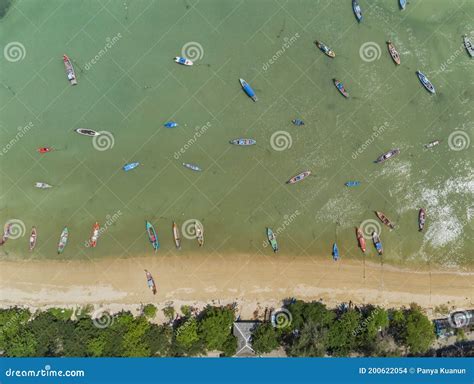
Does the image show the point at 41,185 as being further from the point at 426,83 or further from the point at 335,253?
the point at 426,83

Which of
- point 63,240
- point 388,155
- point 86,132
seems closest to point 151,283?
point 63,240

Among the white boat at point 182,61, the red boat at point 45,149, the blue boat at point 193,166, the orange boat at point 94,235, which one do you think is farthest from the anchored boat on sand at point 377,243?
the red boat at point 45,149

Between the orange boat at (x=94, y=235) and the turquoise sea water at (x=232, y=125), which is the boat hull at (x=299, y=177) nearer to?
the turquoise sea water at (x=232, y=125)

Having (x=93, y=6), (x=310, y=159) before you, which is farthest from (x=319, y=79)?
(x=93, y=6)

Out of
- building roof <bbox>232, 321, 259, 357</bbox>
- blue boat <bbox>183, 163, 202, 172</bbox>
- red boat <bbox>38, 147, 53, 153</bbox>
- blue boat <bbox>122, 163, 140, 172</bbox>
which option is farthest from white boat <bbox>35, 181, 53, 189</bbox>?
building roof <bbox>232, 321, 259, 357</bbox>

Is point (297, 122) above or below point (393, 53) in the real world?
below

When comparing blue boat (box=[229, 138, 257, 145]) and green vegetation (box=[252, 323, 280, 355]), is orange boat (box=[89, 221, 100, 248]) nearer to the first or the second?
blue boat (box=[229, 138, 257, 145])

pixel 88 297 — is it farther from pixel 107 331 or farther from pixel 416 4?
pixel 416 4
